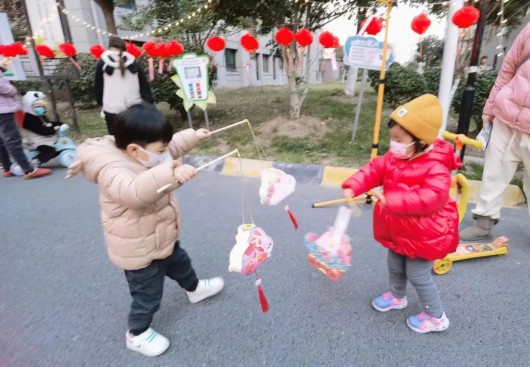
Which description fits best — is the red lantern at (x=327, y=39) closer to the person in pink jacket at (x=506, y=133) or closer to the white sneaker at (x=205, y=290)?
the person in pink jacket at (x=506, y=133)

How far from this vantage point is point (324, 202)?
361 centimetres

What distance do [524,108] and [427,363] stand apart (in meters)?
1.95

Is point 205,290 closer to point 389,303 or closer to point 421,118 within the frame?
point 389,303

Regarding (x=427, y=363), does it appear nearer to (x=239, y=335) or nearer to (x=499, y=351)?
(x=499, y=351)

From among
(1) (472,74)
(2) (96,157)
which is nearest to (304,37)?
(1) (472,74)

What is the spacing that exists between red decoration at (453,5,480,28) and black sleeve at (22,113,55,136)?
5.58 meters

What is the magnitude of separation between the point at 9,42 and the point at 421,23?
23.5ft

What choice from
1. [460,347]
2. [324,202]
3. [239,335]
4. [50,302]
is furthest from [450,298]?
[50,302]

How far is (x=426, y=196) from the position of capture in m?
1.52

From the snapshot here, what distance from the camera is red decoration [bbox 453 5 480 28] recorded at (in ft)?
10.1

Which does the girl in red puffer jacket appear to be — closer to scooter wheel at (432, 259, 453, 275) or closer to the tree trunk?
scooter wheel at (432, 259, 453, 275)

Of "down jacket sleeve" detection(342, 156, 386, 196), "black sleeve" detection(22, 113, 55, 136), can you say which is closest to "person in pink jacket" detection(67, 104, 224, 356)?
"down jacket sleeve" detection(342, 156, 386, 196)

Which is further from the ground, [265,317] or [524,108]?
[524,108]

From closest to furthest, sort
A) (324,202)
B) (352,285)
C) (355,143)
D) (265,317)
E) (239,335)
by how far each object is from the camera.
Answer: (239,335) < (265,317) < (352,285) < (324,202) < (355,143)
